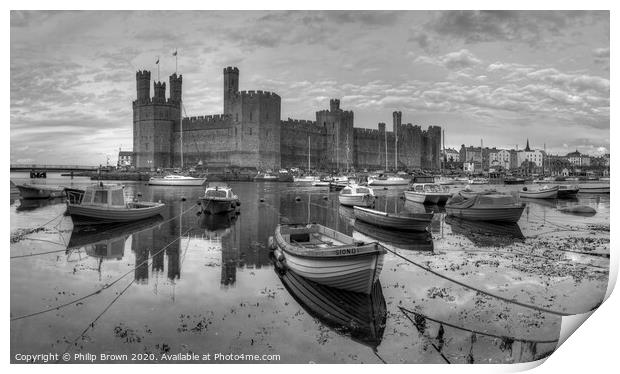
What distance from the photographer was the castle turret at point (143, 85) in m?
48.2

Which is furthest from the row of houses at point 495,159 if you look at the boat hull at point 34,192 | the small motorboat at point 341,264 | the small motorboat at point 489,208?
the small motorboat at point 341,264

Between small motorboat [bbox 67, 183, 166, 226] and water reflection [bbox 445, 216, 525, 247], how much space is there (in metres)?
8.37

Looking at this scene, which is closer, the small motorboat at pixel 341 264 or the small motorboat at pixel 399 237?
the small motorboat at pixel 341 264

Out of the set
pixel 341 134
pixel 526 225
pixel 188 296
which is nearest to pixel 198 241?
pixel 188 296

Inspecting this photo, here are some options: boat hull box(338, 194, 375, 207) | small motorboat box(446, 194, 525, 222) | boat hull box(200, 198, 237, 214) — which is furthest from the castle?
small motorboat box(446, 194, 525, 222)

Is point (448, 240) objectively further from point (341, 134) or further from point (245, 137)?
point (341, 134)

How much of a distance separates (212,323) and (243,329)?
0.38 metres

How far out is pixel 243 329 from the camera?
16.8ft

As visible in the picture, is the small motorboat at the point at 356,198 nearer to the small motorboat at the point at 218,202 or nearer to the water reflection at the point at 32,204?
the small motorboat at the point at 218,202

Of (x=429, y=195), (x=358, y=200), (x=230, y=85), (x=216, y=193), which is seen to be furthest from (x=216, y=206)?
(x=230, y=85)

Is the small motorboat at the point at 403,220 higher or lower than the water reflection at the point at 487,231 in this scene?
higher

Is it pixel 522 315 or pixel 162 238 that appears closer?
pixel 522 315

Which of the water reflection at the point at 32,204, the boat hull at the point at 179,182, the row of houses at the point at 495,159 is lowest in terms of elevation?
the water reflection at the point at 32,204

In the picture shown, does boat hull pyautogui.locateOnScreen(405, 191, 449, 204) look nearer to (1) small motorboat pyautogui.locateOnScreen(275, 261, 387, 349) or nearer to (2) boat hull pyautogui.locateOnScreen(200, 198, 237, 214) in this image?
(2) boat hull pyautogui.locateOnScreen(200, 198, 237, 214)
